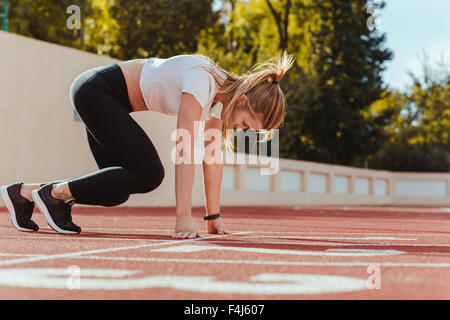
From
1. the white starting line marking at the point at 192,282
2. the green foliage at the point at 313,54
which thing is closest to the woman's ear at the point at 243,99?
the white starting line marking at the point at 192,282

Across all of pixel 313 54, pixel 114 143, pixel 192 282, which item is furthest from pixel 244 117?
pixel 313 54

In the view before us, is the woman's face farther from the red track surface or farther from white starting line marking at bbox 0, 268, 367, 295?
white starting line marking at bbox 0, 268, 367, 295

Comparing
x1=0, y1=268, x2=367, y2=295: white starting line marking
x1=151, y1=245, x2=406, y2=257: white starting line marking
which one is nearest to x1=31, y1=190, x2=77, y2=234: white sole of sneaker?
x1=151, y1=245, x2=406, y2=257: white starting line marking

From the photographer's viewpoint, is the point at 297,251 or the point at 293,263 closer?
the point at 293,263

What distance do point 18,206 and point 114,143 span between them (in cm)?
94

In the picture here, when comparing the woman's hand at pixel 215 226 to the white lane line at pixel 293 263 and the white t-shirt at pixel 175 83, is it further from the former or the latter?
the white lane line at pixel 293 263

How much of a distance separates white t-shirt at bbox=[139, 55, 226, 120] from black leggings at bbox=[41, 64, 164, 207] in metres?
0.22

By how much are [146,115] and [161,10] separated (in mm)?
16112

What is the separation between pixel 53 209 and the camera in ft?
15.1

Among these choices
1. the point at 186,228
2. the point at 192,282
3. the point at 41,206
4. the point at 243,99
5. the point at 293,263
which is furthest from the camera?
the point at 41,206

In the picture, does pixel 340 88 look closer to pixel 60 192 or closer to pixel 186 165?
pixel 60 192

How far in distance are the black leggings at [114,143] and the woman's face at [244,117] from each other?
2.08 feet

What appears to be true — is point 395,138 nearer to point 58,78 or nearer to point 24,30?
point 24,30
